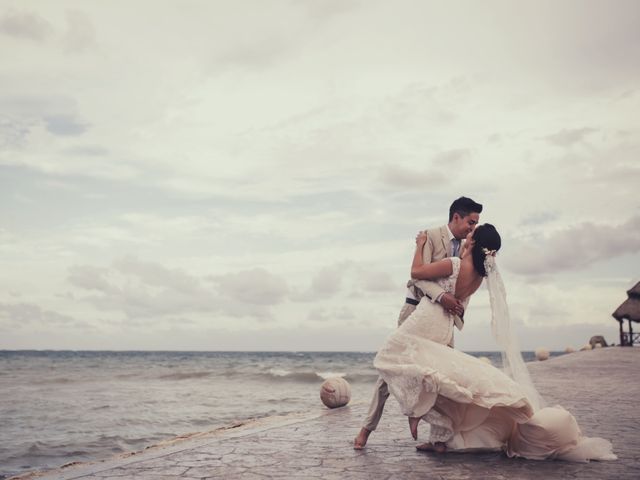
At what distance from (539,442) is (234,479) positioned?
108 inches

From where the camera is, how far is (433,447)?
5.89 metres

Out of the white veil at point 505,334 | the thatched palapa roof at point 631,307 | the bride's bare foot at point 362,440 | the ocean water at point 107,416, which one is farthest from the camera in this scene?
the thatched palapa roof at point 631,307

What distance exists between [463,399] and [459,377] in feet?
0.67

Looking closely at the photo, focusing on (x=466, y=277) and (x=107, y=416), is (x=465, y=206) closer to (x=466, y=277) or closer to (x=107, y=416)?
(x=466, y=277)

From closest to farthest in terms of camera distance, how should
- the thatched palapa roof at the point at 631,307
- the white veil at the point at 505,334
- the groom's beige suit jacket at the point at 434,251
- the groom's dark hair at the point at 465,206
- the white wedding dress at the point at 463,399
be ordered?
1. the white wedding dress at the point at 463,399
2. the groom's dark hair at the point at 465,206
3. the groom's beige suit jacket at the point at 434,251
4. the white veil at the point at 505,334
5. the thatched palapa roof at the point at 631,307

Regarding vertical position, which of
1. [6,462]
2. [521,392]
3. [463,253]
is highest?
[463,253]

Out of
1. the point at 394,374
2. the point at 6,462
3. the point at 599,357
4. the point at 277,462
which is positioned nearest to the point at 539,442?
the point at 394,374

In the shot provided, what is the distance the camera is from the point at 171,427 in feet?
41.7

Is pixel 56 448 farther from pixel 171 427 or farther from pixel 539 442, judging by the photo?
pixel 539 442

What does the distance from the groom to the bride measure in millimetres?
87

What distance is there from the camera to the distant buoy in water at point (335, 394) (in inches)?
410

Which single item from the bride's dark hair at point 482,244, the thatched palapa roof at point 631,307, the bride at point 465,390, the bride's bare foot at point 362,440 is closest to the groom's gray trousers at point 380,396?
the bride's bare foot at point 362,440

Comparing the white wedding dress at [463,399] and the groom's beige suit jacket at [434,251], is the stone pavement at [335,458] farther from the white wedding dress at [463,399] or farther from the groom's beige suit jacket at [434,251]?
the groom's beige suit jacket at [434,251]

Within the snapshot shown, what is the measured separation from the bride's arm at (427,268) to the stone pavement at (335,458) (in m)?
1.63
